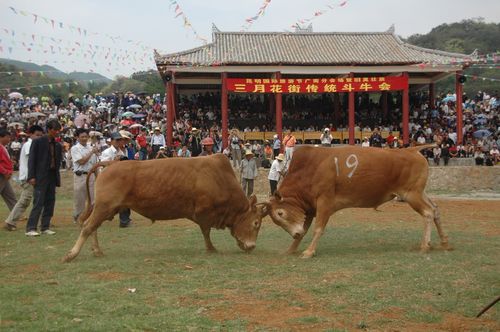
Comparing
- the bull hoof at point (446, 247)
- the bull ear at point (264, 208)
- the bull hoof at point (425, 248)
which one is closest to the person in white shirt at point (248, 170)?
the bull ear at point (264, 208)

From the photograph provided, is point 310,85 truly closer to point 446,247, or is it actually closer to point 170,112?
point 170,112

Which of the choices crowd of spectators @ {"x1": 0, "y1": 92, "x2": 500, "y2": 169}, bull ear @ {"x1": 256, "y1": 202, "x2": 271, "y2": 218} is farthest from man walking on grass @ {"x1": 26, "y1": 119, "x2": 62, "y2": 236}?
crowd of spectators @ {"x1": 0, "y1": 92, "x2": 500, "y2": 169}

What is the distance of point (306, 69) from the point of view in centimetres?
3353

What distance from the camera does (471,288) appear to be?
6910 millimetres

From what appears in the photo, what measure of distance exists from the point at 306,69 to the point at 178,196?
986 inches

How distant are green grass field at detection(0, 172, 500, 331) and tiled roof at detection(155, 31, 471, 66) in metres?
22.5

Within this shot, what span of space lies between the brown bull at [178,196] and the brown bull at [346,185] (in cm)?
53

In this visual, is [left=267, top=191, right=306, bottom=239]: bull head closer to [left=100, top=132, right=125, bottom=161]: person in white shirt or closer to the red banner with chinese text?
[left=100, top=132, right=125, bottom=161]: person in white shirt

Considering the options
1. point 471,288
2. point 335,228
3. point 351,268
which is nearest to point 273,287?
point 351,268

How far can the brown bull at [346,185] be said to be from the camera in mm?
9688

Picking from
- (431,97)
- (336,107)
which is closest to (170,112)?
(336,107)

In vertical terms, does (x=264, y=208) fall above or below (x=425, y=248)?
above

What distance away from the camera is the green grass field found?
5770 millimetres

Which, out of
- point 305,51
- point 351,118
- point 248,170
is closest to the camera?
point 248,170
